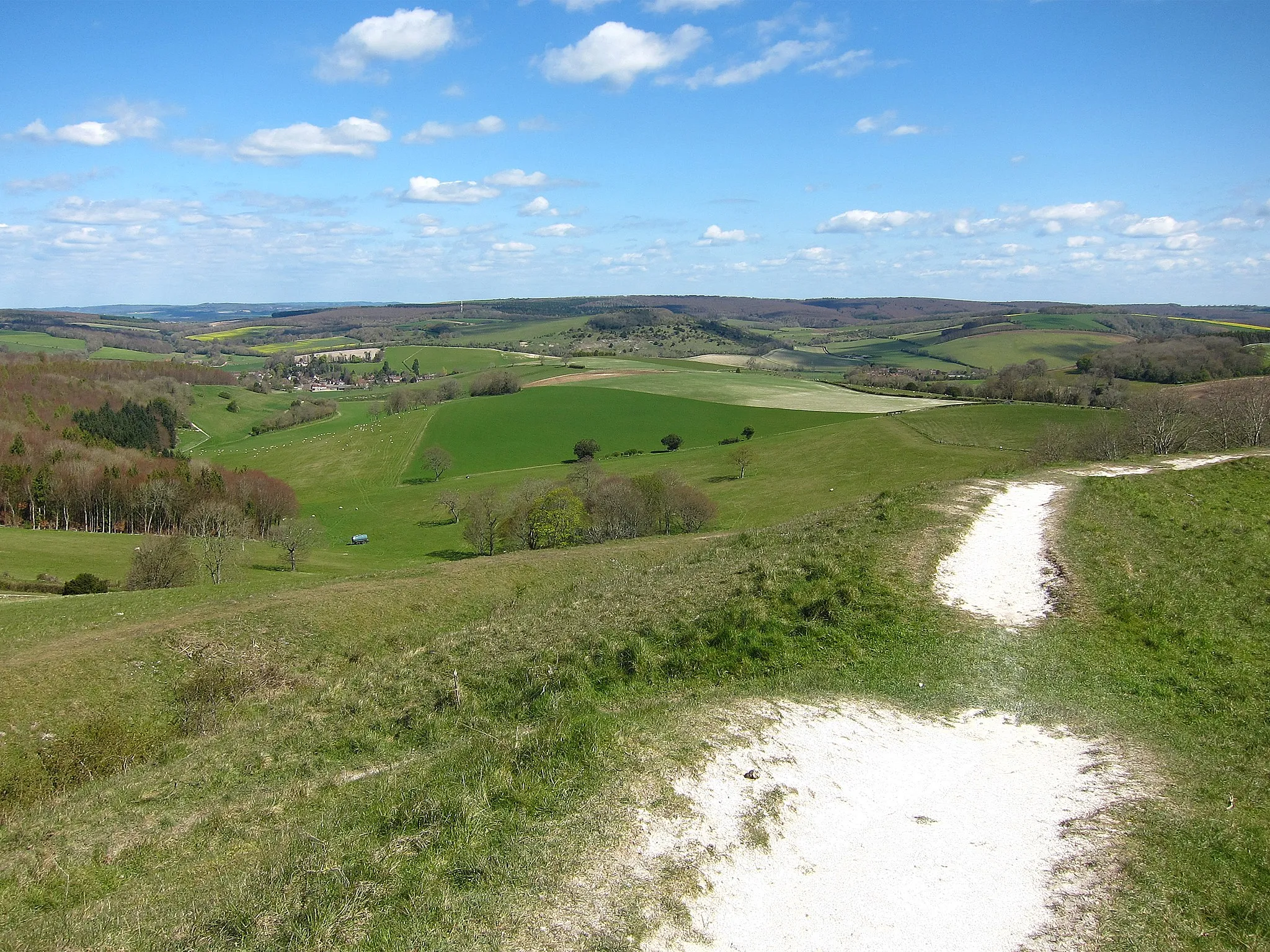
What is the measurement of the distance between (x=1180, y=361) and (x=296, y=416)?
144875mm

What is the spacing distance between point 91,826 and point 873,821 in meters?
11.5

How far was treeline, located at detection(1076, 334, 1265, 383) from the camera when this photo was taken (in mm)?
94938

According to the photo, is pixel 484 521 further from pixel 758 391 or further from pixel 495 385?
pixel 495 385

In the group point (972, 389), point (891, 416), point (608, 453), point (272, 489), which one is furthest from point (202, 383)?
point (972, 389)

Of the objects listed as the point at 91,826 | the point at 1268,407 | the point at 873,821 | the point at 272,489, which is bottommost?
the point at 272,489

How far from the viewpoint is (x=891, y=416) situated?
301 ft

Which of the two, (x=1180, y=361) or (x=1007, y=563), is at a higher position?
(x=1180, y=361)

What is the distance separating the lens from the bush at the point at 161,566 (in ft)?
A: 134

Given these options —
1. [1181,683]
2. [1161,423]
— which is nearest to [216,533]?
[1181,683]

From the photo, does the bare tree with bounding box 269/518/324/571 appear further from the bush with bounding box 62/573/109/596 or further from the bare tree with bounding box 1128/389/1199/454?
the bare tree with bounding box 1128/389/1199/454

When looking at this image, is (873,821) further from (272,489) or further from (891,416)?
(891,416)

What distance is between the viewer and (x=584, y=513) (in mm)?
52688

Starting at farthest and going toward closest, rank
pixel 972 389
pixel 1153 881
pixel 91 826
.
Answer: pixel 972 389
pixel 91 826
pixel 1153 881

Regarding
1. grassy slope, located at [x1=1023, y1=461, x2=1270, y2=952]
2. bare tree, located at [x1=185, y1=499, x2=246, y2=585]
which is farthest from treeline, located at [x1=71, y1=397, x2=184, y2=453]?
grassy slope, located at [x1=1023, y1=461, x2=1270, y2=952]
